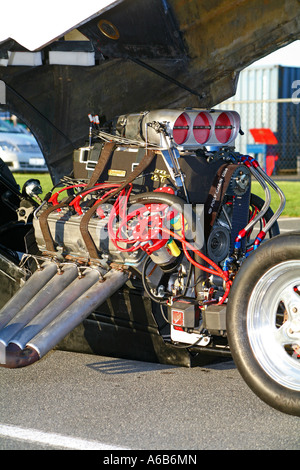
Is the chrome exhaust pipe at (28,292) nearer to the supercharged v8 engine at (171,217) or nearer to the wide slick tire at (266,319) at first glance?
the supercharged v8 engine at (171,217)

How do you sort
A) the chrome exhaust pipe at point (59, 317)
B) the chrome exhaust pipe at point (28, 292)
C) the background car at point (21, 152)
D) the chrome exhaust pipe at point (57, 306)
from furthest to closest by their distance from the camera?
→ 1. the background car at point (21, 152)
2. the chrome exhaust pipe at point (28, 292)
3. the chrome exhaust pipe at point (57, 306)
4. the chrome exhaust pipe at point (59, 317)

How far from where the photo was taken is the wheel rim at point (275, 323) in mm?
3631

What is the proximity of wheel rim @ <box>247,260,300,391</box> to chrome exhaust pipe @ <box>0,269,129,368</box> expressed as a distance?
0.91m

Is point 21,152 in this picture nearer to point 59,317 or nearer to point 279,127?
point 279,127

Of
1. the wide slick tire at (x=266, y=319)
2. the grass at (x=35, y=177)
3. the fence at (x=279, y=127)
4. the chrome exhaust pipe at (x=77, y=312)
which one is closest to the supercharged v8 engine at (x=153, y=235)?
the chrome exhaust pipe at (x=77, y=312)

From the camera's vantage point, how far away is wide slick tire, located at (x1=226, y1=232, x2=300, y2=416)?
142 inches

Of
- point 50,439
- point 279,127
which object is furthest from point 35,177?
point 50,439

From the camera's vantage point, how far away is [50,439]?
134 inches

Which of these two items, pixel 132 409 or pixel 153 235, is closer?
pixel 132 409

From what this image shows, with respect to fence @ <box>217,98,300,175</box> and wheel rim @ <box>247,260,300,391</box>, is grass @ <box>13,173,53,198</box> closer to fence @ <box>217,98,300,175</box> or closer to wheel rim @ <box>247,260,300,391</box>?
fence @ <box>217,98,300,175</box>

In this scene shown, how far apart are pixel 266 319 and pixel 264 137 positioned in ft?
59.0

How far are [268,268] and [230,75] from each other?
1.87m

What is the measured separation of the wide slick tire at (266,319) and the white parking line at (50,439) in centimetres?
75
